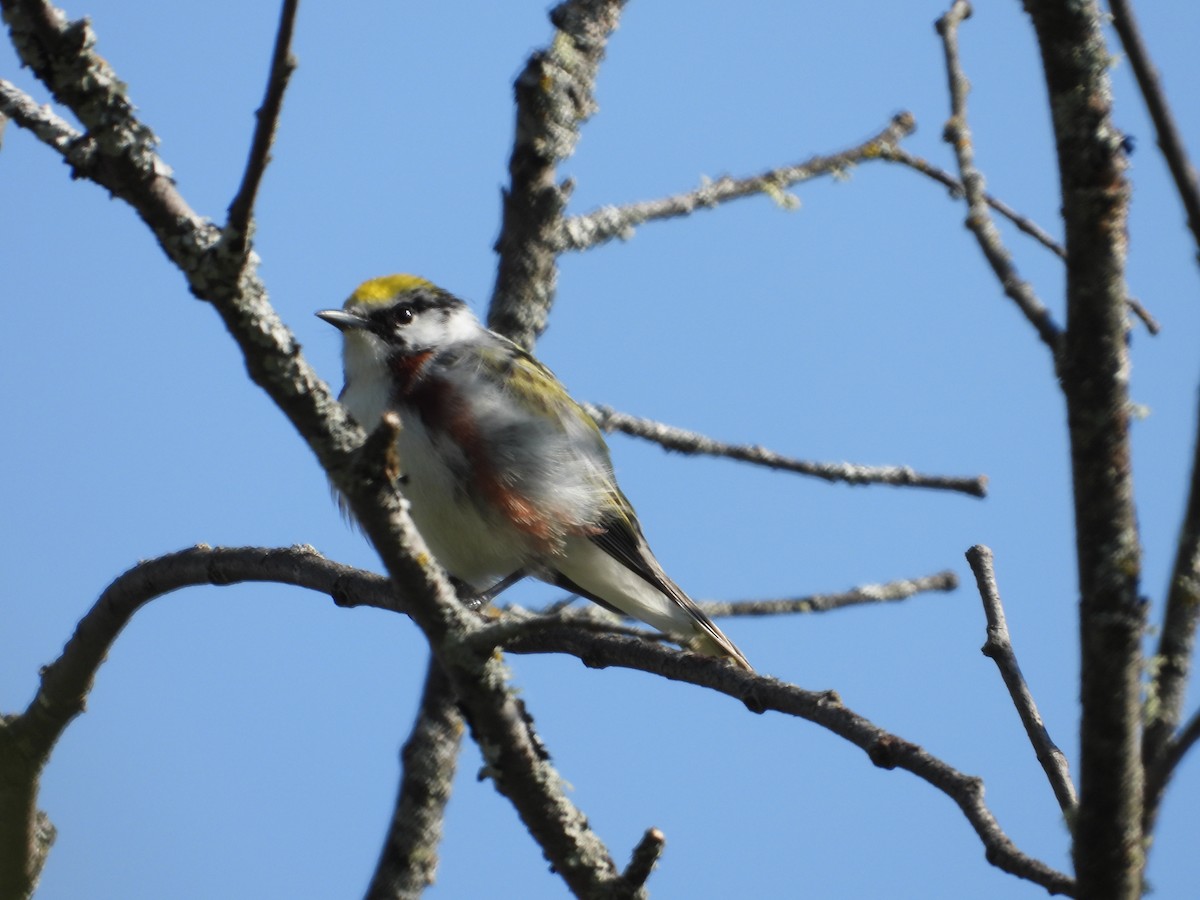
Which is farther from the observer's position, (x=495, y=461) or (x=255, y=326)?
(x=495, y=461)

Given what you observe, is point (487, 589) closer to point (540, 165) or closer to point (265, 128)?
point (540, 165)

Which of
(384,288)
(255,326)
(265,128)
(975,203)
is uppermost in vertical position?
(384,288)

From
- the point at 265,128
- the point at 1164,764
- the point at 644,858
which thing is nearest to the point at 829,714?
the point at 644,858

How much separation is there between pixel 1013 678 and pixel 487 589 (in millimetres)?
3076

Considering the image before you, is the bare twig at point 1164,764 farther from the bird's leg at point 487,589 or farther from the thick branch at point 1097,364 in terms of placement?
the bird's leg at point 487,589

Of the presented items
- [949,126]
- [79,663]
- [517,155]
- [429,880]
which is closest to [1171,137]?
[949,126]

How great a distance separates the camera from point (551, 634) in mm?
3791

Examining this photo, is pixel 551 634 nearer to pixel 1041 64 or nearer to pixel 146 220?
pixel 146 220

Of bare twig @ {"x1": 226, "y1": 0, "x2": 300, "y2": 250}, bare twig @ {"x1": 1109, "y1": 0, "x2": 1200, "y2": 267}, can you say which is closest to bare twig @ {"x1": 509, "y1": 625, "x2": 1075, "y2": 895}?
bare twig @ {"x1": 226, "y1": 0, "x2": 300, "y2": 250}

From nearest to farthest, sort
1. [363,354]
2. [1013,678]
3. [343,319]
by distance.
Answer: [1013,678] → [363,354] → [343,319]

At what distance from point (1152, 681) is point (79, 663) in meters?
3.26

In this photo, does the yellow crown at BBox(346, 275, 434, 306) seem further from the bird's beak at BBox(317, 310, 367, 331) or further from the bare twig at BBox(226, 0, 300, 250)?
the bare twig at BBox(226, 0, 300, 250)

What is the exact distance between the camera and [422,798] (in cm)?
502

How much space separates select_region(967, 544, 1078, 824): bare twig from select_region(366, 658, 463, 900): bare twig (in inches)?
95.5
